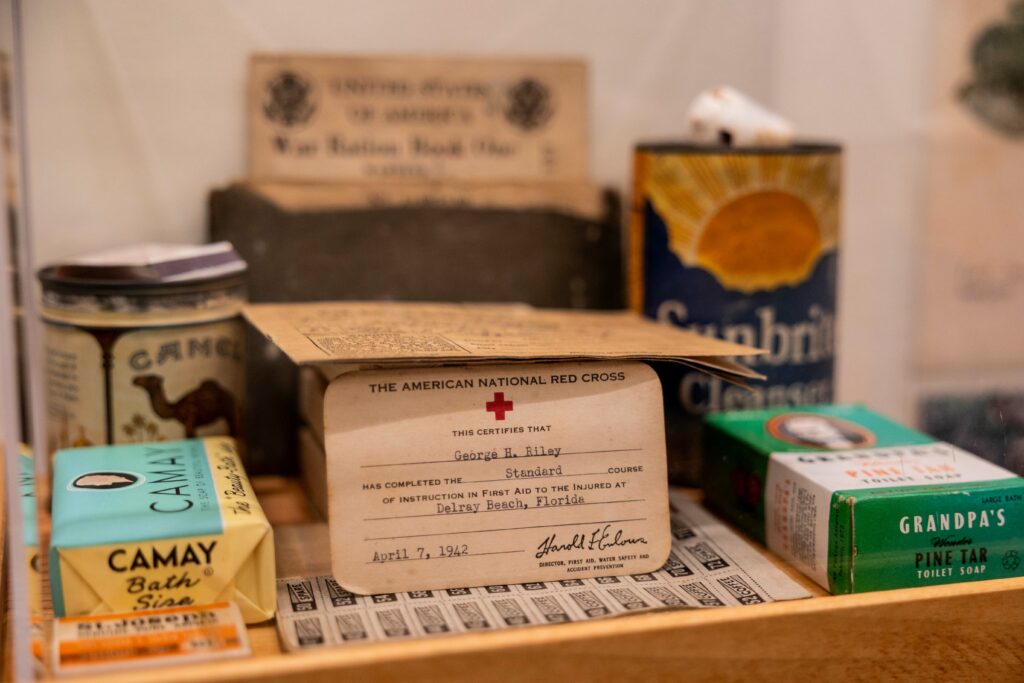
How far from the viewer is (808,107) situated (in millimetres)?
951

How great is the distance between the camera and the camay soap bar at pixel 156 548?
0.51 metres

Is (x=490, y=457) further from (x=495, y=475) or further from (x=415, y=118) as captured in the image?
(x=415, y=118)

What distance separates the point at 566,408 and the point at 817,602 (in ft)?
0.55

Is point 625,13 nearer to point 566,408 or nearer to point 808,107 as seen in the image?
point 808,107

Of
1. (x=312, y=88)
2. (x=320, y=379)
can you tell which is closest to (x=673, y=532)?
(x=320, y=379)

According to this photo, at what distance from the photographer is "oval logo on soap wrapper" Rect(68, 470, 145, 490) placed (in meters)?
0.58

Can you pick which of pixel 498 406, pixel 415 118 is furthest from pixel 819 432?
pixel 415 118

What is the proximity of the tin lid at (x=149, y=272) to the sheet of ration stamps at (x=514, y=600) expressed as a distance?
0.22m

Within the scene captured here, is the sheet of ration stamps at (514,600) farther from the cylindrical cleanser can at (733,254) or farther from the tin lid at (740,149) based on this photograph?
the tin lid at (740,149)

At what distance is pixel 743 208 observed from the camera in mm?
770

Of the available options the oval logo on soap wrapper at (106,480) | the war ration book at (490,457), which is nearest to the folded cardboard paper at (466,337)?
the war ration book at (490,457)

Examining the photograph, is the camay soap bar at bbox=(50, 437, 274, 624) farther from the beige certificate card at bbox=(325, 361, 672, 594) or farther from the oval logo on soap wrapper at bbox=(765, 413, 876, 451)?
the oval logo on soap wrapper at bbox=(765, 413, 876, 451)

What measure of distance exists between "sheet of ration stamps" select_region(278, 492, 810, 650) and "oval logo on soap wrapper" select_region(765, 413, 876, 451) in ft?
0.29

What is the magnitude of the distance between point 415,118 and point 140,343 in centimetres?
29
